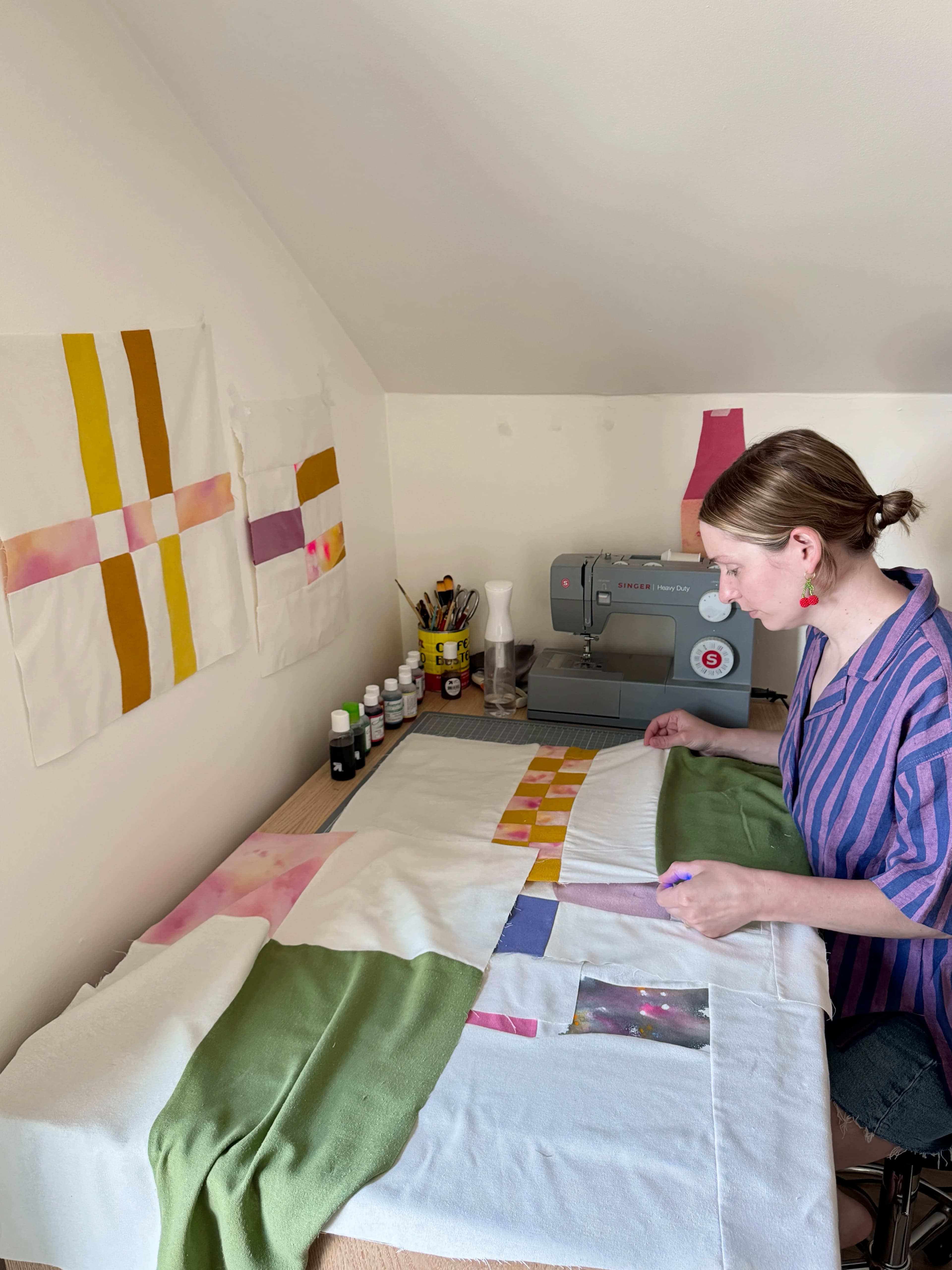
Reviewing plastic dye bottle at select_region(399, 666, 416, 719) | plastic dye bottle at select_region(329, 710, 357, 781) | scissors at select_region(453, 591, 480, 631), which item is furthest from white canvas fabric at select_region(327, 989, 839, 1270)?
scissors at select_region(453, 591, 480, 631)

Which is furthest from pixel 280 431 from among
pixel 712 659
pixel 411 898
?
pixel 712 659

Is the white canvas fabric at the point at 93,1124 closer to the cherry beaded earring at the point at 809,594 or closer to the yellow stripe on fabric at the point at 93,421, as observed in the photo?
the yellow stripe on fabric at the point at 93,421

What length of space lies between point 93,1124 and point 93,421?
2.62 ft

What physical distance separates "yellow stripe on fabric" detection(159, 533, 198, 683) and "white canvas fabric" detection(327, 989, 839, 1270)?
26.7 inches

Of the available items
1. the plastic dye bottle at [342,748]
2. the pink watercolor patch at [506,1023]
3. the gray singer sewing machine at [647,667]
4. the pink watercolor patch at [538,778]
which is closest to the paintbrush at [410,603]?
the gray singer sewing machine at [647,667]

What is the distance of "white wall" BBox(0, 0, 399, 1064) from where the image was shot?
3.48ft

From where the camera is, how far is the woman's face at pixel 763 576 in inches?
49.4

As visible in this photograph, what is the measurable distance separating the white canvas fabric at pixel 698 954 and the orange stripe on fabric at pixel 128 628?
0.65m

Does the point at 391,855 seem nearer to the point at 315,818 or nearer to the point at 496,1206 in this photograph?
the point at 315,818

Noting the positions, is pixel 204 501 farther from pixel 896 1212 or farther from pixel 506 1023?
pixel 896 1212

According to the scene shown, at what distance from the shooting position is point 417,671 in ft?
6.53

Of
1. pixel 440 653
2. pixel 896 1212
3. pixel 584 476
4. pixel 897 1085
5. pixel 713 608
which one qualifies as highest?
pixel 584 476

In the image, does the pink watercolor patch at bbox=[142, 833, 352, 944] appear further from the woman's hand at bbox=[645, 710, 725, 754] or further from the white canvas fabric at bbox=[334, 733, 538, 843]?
the woman's hand at bbox=[645, 710, 725, 754]

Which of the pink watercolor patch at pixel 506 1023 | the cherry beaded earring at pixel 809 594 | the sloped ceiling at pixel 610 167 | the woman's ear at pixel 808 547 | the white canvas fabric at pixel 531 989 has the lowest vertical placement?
the pink watercolor patch at pixel 506 1023
